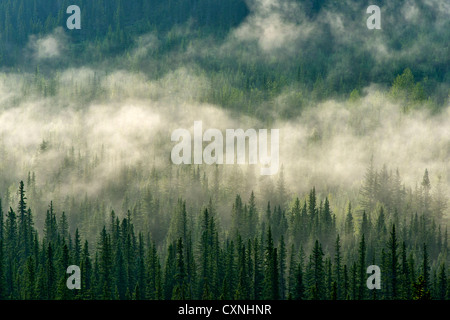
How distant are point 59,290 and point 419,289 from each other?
85.4 meters
